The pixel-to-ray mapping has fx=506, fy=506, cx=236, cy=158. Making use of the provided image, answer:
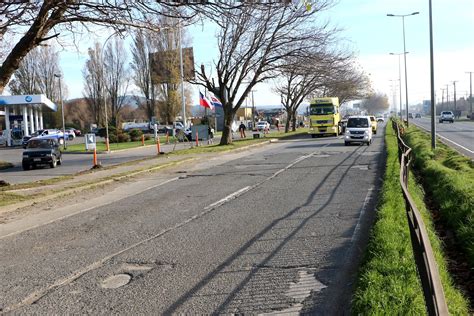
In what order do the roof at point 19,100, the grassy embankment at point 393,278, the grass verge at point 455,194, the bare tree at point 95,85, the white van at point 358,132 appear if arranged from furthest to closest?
the bare tree at point 95,85, the roof at point 19,100, the white van at point 358,132, the grass verge at point 455,194, the grassy embankment at point 393,278

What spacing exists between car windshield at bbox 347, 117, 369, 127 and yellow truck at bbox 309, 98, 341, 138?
11814 millimetres

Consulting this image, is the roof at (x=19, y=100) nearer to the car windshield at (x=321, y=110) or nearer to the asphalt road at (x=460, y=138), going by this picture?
the car windshield at (x=321, y=110)

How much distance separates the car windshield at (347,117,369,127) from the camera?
33.6m

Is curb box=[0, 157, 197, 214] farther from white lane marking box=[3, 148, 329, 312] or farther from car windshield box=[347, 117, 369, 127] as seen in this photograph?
car windshield box=[347, 117, 369, 127]

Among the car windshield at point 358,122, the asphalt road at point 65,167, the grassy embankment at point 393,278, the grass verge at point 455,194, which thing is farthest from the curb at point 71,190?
the car windshield at point 358,122

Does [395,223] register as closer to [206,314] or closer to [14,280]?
[206,314]

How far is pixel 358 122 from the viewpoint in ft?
111

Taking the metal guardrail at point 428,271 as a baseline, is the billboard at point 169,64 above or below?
above

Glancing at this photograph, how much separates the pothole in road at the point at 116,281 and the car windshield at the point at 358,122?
29138 mm

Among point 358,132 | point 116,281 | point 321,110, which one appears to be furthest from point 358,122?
point 116,281

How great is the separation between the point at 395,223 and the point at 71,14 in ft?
30.2

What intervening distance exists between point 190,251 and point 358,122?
28134 millimetres

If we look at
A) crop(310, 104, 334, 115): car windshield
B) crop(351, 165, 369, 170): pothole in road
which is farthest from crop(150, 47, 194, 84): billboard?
crop(351, 165, 369, 170): pothole in road

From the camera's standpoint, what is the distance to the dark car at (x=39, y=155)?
24906 mm
